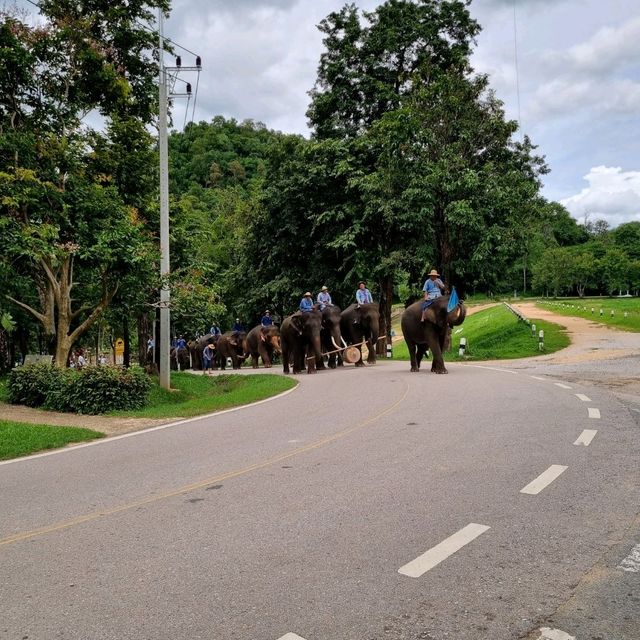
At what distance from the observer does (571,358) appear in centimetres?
2022


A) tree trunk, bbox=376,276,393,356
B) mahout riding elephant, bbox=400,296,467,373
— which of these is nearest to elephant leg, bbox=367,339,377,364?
mahout riding elephant, bbox=400,296,467,373

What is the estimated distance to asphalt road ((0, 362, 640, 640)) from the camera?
329cm

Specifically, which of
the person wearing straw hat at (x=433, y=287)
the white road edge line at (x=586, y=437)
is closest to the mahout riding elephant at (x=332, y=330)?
the person wearing straw hat at (x=433, y=287)

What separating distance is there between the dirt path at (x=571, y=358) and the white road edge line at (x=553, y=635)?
8.18 m

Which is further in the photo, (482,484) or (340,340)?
(340,340)

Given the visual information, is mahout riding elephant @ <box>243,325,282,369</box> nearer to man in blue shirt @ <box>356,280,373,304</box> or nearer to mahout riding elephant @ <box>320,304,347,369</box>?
mahout riding elephant @ <box>320,304,347,369</box>

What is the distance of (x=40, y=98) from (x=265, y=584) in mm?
18211

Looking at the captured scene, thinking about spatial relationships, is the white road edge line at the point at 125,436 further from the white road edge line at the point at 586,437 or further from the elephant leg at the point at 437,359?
the white road edge line at the point at 586,437

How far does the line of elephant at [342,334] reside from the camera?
53.9 feet

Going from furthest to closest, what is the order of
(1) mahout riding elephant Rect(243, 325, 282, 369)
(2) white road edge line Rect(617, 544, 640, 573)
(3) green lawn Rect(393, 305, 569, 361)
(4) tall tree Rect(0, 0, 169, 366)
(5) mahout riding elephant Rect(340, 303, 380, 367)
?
(1) mahout riding elephant Rect(243, 325, 282, 369) < (3) green lawn Rect(393, 305, 569, 361) < (5) mahout riding elephant Rect(340, 303, 380, 367) < (4) tall tree Rect(0, 0, 169, 366) < (2) white road edge line Rect(617, 544, 640, 573)

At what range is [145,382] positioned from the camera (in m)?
14.0

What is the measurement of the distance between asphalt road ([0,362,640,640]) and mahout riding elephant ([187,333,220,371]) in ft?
96.5

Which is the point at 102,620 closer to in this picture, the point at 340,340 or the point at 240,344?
the point at 340,340

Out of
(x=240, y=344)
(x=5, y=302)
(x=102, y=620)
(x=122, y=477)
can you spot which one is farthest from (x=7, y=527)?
(x=240, y=344)
